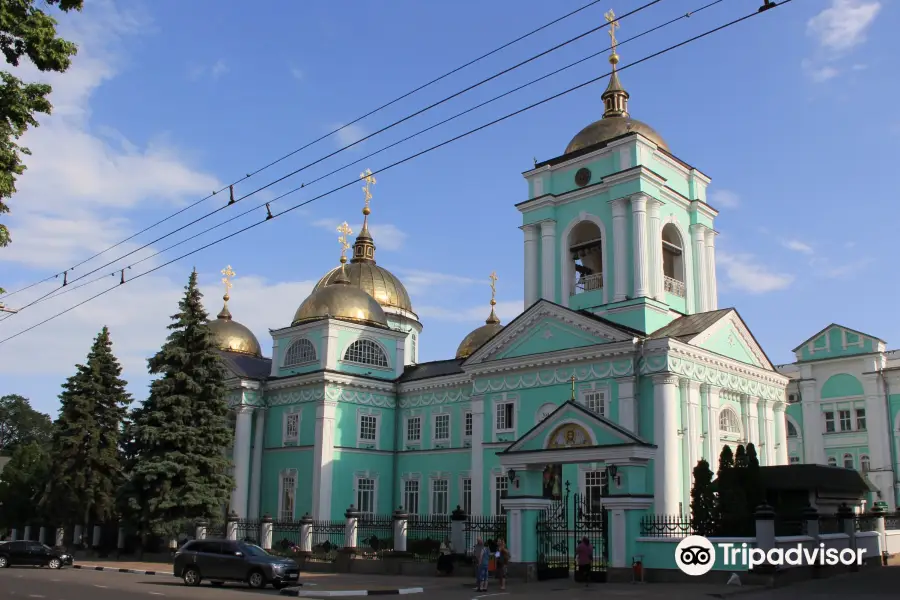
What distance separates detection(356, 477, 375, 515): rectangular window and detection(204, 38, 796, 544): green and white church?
9 cm

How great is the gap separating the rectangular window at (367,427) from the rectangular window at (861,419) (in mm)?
24413

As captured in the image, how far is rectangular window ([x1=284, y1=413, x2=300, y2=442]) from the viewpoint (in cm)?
4009

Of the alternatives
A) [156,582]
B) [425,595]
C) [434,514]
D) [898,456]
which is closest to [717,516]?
[425,595]

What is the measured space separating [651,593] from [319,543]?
17.9m

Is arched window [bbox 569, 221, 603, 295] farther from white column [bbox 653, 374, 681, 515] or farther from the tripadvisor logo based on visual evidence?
the tripadvisor logo

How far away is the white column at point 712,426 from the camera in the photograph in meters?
29.6

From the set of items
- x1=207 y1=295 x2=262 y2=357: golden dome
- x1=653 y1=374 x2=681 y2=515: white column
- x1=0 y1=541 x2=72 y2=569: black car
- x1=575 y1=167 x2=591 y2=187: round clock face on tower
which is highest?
x1=575 y1=167 x2=591 y2=187: round clock face on tower

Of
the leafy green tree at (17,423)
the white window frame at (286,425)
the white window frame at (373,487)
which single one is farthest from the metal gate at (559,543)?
the leafy green tree at (17,423)

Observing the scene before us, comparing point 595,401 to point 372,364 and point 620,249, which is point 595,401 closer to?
point 620,249

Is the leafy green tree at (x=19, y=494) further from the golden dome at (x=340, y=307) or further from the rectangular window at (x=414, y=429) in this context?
the rectangular window at (x=414, y=429)

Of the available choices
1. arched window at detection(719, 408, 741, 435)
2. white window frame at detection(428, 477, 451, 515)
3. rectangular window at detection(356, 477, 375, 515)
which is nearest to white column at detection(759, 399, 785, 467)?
arched window at detection(719, 408, 741, 435)

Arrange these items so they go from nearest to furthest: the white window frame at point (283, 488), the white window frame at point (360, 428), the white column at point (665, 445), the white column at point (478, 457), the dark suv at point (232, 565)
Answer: the dark suv at point (232, 565) < the white column at point (665, 445) < the white column at point (478, 457) < the white window frame at point (283, 488) < the white window frame at point (360, 428)

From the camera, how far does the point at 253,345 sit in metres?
49.3

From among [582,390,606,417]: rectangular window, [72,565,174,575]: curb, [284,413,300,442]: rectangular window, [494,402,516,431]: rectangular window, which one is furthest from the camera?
[284,413,300,442]: rectangular window
